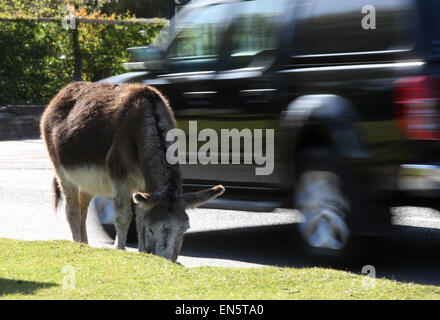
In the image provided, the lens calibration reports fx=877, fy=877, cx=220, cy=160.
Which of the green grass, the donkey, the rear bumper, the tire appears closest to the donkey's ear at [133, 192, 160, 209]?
Answer: the donkey

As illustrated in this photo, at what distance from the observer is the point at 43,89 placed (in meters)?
24.8

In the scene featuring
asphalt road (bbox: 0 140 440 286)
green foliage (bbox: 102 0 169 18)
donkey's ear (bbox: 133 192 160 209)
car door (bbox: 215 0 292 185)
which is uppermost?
car door (bbox: 215 0 292 185)

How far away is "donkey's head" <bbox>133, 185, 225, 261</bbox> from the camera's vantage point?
695cm

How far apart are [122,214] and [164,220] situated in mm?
1298

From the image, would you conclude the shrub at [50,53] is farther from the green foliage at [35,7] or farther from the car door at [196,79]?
the car door at [196,79]

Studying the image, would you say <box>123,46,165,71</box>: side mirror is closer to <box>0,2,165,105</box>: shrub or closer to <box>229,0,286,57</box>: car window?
<box>229,0,286,57</box>: car window

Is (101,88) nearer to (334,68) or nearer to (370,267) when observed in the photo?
(334,68)

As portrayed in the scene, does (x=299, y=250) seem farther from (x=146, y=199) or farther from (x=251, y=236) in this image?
(x=146, y=199)

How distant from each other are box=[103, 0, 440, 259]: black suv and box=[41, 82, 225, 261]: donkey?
2.95 ft

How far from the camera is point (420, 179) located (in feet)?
22.9

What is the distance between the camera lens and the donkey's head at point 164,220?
22.8 ft

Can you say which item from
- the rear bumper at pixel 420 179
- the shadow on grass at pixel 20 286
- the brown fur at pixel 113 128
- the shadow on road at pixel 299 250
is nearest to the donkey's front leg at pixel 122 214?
the brown fur at pixel 113 128
